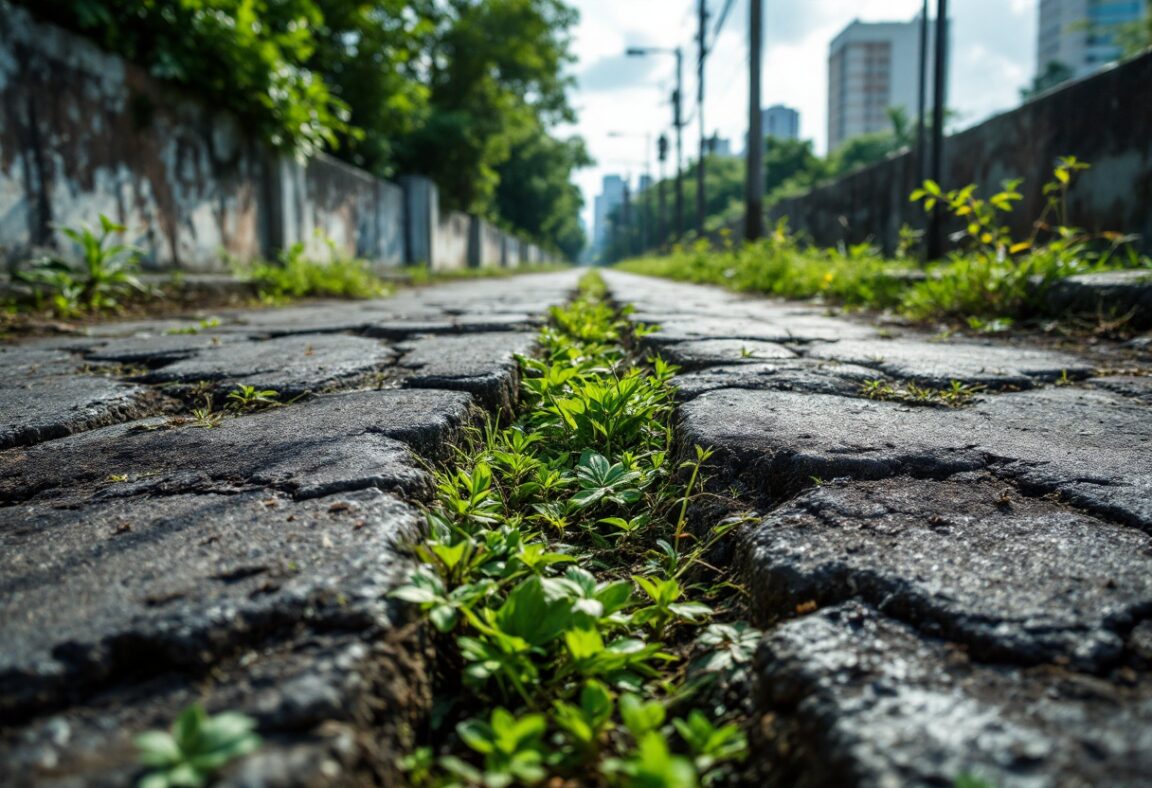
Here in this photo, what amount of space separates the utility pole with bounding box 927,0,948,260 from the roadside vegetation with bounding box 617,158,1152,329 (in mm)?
152

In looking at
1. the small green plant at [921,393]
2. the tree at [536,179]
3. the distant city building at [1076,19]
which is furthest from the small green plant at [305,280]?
→ the distant city building at [1076,19]

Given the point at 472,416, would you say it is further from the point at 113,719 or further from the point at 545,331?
the point at 545,331

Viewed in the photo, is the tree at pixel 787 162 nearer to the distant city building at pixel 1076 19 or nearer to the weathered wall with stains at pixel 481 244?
the weathered wall with stains at pixel 481 244

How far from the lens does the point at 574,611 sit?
0.78 metres

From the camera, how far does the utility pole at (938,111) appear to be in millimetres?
5355

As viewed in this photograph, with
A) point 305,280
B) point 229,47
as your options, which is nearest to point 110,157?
point 229,47

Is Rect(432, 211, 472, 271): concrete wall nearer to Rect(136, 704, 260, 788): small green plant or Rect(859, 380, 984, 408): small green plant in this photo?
Rect(859, 380, 984, 408): small green plant

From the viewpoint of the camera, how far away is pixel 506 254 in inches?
1055

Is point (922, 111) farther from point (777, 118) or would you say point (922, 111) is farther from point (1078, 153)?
point (777, 118)

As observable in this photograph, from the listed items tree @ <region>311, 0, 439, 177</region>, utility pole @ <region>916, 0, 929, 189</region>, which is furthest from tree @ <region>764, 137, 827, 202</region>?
utility pole @ <region>916, 0, 929, 189</region>

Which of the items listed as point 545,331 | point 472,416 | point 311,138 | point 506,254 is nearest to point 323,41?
point 311,138

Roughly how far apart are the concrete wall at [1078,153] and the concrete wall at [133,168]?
220 inches

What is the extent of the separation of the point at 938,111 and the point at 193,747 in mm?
6354

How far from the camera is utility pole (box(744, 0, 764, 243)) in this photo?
33.3 ft
